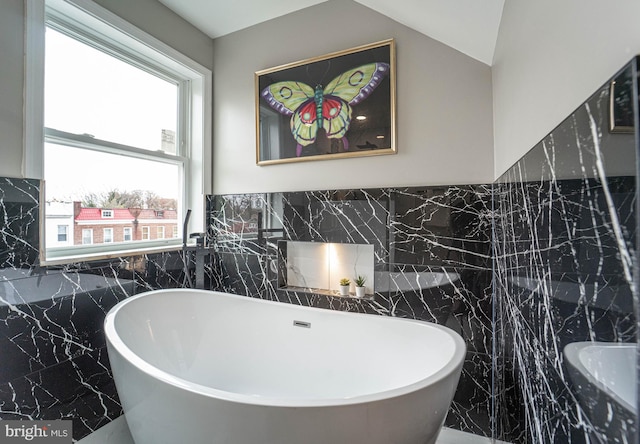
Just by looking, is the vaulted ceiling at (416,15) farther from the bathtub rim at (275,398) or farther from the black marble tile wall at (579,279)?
the bathtub rim at (275,398)

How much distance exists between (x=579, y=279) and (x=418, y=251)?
4.18ft

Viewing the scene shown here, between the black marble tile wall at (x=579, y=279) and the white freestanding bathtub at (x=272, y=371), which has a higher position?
the black marble tile wall at (x=579, y=279)

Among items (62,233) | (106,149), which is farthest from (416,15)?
(62,233)

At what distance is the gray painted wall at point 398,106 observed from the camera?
1762mm

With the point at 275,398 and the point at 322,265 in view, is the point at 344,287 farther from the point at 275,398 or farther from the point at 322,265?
the point at 275,398

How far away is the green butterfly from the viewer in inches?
78.4

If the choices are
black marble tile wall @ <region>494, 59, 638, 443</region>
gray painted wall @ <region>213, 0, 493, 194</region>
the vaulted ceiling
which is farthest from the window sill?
black marble tile wall @ <region>494, 59, 638, 443</region>

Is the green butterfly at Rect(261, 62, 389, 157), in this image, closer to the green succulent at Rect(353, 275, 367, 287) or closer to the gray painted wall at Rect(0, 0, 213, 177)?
the green succulent at Rect(353, 275, 367, 287)

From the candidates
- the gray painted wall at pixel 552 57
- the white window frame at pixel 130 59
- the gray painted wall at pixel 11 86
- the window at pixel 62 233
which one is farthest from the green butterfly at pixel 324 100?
the window at pixel 62 233

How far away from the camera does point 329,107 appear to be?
211 centimetres

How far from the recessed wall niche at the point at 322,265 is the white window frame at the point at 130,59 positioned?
83 centimetres

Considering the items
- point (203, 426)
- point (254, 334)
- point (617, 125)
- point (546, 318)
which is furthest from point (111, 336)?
point (617, 125)

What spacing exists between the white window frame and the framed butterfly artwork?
53 centimetres

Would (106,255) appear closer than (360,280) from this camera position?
Yes
